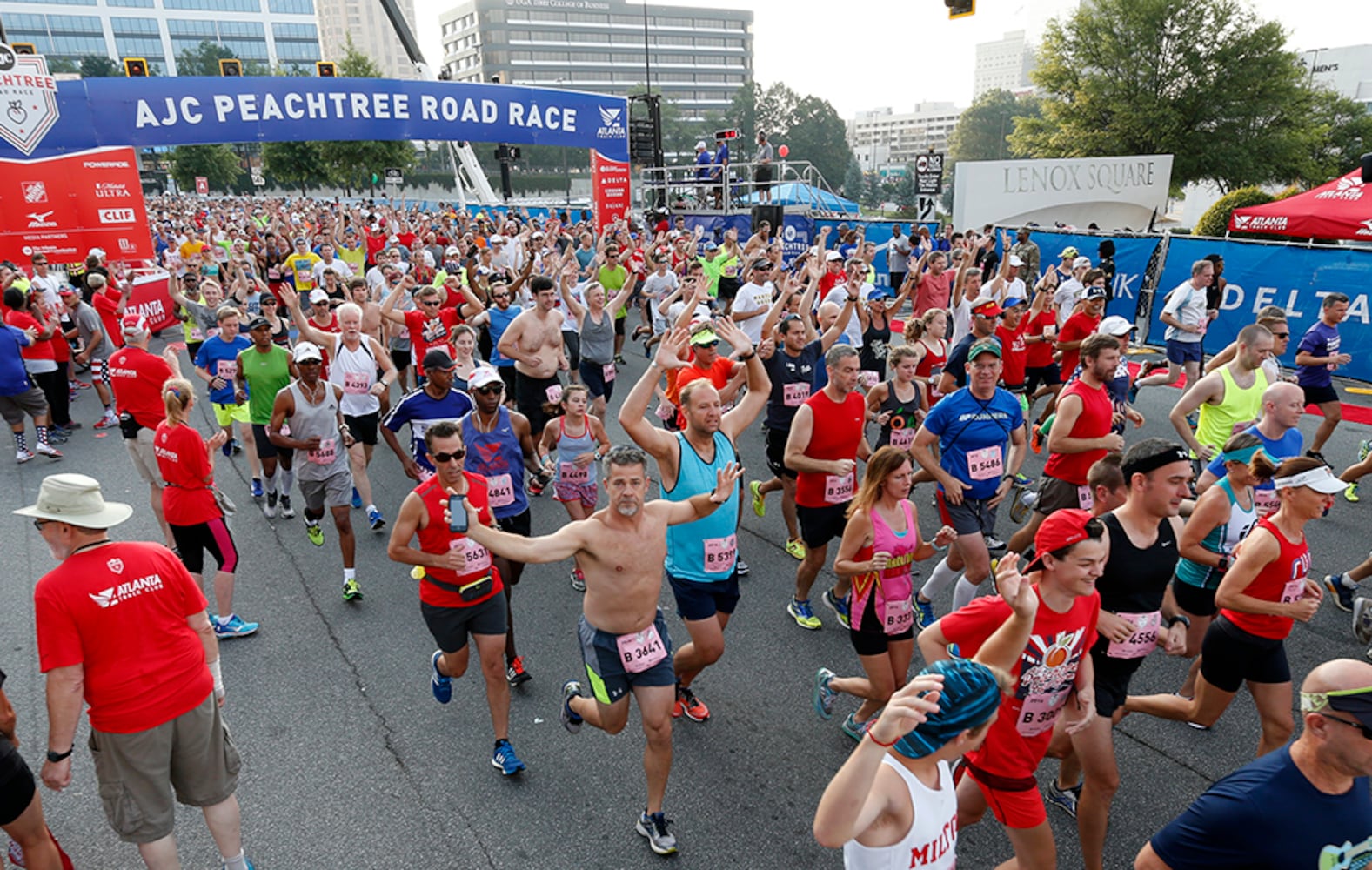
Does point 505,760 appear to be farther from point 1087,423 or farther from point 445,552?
point 1087,423

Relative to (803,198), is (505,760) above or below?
below

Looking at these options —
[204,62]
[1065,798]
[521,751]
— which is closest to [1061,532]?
[1065,798]

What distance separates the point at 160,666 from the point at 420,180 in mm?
84067

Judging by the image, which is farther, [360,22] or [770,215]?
[360,22]

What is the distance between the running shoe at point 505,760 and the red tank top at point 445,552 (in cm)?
74

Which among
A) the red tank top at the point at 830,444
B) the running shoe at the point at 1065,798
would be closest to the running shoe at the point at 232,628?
the red tank top at the point at 830,444

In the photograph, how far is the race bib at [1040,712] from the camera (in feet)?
9.46

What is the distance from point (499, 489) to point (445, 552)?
1113mm

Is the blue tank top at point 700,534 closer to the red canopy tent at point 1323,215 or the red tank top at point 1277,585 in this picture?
the red tank top at point 1277,585

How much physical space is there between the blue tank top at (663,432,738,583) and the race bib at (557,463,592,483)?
165cm

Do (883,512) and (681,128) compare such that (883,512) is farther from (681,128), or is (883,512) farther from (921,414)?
(681,128)

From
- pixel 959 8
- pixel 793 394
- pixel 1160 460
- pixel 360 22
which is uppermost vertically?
pixel 360 22

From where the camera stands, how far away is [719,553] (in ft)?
13.5

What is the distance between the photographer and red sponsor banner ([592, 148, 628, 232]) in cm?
2134
